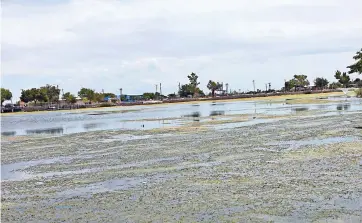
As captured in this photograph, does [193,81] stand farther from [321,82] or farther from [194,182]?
[194,182]

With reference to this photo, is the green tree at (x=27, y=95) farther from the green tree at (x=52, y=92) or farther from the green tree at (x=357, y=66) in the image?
the green tree at (x=357, y=66)

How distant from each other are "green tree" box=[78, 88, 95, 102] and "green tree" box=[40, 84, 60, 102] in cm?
849

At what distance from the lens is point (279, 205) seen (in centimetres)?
1096

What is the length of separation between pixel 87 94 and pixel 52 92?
10.1m

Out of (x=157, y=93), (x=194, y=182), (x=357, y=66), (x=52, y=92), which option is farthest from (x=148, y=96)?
(x=194, y=182)

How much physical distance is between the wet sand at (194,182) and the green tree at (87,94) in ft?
381

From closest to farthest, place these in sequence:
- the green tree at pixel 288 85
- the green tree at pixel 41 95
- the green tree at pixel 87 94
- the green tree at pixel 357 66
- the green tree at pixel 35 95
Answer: the green tree at pixel 357 66
the green tree at pixel 41 95
the green tree at pixel 35 95
the green tree at pixel 87 94
the green tree at pixel 288 85

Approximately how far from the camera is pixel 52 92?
13725cm

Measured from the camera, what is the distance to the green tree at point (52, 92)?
136 m

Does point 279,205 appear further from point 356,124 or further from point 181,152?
point 356,124

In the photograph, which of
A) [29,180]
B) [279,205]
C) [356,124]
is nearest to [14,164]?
[29,180]

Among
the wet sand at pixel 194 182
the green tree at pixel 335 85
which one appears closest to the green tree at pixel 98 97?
the green tree at pixel 335 85

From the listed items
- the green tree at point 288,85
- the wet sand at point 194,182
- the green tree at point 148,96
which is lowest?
the wet sand at point 194,182

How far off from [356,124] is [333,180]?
1782 cm
